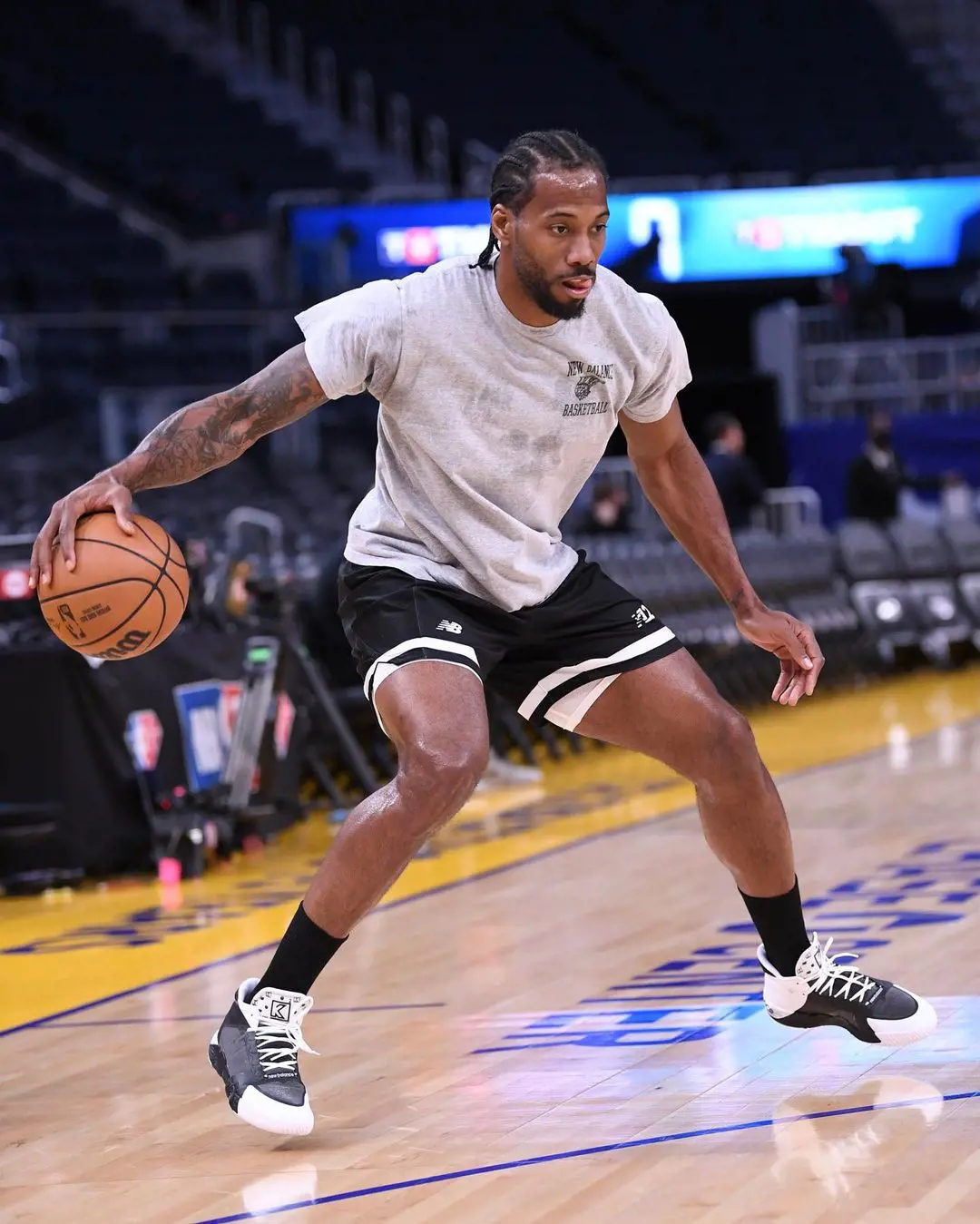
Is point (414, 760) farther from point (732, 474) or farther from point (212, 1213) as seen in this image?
point (732, 474)

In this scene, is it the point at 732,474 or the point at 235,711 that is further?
the point at 732,474

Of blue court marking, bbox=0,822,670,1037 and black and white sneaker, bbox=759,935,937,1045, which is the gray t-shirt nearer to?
black and white sneaker, bbox=759,935,937,1045

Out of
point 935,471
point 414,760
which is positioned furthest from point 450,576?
point 935,471

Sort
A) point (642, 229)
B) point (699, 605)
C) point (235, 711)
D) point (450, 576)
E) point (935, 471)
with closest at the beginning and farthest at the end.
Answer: point (450, 576) → point (235, 711) → point (699, 605) → point (935, 471) → point (642, 229)

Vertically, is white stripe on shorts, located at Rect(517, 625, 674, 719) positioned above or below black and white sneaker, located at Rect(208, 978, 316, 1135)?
above

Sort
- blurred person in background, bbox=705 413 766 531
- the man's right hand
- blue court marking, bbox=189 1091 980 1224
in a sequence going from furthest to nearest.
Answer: blurred person in background, bbox=705 413 766 531 → the man's right hand → blue court marking, bbox=189 1091 980 1224

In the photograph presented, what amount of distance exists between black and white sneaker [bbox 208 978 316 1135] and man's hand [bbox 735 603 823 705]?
1.07 meters

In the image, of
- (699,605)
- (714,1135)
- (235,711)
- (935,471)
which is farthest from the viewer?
(935,471)

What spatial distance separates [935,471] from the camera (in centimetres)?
1920

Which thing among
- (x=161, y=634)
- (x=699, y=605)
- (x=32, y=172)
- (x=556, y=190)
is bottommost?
(x=699, y=605)

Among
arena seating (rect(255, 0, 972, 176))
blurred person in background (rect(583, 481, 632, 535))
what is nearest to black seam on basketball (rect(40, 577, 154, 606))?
blurred person in background (rect(583, 481, 632, 535))

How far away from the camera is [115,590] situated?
11.9ft

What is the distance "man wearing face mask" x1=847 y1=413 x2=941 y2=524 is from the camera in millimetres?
15406

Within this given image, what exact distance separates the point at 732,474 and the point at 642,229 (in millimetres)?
9160
